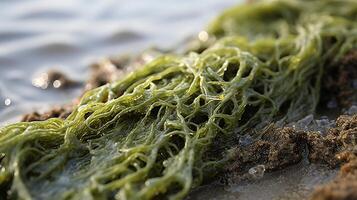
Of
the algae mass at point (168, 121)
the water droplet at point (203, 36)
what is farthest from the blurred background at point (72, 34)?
the algae mass at point (168, 121)

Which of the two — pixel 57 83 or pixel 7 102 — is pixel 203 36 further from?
pixel 7 102

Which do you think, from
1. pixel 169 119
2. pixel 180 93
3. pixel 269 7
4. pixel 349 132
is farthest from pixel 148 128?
pixel 269 7

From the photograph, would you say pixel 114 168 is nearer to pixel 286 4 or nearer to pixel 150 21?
pixel 286 4

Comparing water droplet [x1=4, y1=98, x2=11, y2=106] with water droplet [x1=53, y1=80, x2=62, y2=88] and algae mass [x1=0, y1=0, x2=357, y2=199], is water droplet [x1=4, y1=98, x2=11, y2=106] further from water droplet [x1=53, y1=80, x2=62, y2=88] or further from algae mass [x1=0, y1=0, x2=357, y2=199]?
algae mass [x1=0, y1=0, x2=357, y2=199]

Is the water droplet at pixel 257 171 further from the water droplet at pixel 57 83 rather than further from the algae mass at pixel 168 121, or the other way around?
the water droplet at pixel 57 83

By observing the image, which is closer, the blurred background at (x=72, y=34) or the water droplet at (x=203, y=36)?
the blurred background at (x=72, y=34)
